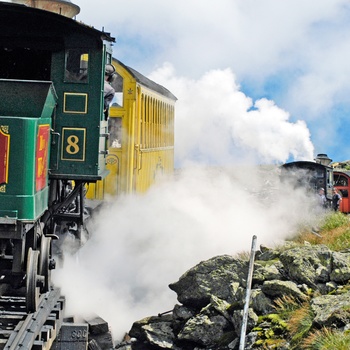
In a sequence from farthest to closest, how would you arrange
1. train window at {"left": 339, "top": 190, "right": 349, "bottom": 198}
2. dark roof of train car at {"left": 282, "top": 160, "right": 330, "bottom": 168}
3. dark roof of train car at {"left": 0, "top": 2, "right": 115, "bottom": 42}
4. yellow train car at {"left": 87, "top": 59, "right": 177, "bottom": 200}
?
train window at {"left": 339, "top": 190, "right": 349, "bottom": 198} < dark roof of train car at {"left": 282, "top": 160, "right": 330, "bottom": 168} < yellow train car at {"left": 87, "top": 59, "right": 177, "bottom": 200} < dark roof of train car at {"left": 0, "top": 2, "right": 115, "bottom": 42}

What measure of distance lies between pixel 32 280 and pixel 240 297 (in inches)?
151

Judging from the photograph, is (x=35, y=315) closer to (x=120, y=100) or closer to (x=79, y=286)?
(x=79, y=286)

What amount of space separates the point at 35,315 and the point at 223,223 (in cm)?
1074

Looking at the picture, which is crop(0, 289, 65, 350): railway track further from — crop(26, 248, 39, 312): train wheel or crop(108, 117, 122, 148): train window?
crop(108, 117, 122, 148): train window

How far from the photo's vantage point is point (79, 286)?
11789 mm

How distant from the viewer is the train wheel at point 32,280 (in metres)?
7.10

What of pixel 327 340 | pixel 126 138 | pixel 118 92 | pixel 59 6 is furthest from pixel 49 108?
pixel 59 6

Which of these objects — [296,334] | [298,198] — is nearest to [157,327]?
[296,334]

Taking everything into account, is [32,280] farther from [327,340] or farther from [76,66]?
[327,340]

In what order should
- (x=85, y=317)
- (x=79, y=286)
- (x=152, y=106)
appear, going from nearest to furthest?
(x=85, y=317) < (x=79, y=286) < (x=152, y=106)

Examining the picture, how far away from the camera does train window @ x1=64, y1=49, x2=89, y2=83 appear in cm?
801

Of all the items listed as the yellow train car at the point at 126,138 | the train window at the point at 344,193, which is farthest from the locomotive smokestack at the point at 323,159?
the yellow train car at the point at 126,138

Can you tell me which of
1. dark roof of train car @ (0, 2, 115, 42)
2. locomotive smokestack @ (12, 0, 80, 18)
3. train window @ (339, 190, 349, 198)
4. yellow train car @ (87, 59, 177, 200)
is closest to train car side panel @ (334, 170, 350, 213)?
train window @ (339, 190, 349, 198)

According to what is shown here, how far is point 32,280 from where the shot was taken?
280 inches
